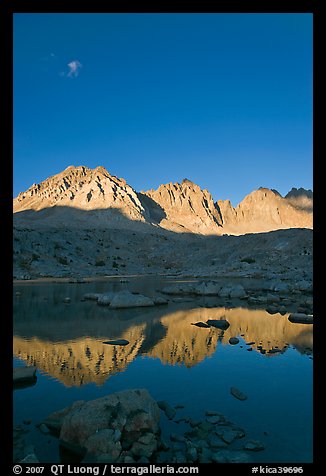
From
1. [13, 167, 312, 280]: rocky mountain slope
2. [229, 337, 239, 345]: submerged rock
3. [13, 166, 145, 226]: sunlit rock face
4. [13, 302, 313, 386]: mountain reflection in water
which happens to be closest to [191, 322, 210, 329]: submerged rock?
[13, 302, 313, 386]: mountain reflection in water

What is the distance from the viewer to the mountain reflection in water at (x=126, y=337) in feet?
44.2

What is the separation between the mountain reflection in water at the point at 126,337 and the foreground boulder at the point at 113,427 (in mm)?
3646

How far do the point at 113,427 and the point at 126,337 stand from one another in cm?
1029

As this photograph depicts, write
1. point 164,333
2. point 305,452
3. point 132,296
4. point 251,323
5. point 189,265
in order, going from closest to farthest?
point 305,452 → point 164,333 → point 251,323 → point 132,296 → point 189,265

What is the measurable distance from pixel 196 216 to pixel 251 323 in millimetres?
170147

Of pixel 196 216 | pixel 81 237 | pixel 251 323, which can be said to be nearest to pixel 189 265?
pixel 81 237

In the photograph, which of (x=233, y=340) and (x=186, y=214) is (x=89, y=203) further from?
(x=233, y=340)

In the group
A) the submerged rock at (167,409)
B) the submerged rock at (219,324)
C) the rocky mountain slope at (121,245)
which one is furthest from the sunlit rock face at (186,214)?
the submerged rock at (167,409)

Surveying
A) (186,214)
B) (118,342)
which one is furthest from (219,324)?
(186,214)

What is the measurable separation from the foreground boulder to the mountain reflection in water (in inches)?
144

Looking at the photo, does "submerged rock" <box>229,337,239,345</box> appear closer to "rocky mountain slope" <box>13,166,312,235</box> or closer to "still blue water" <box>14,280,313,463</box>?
"still blue water" <box>14,280,313,463</box>

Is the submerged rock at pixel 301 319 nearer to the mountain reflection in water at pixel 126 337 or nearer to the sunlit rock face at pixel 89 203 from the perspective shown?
the mountain reflection in water at pixel 126 337
